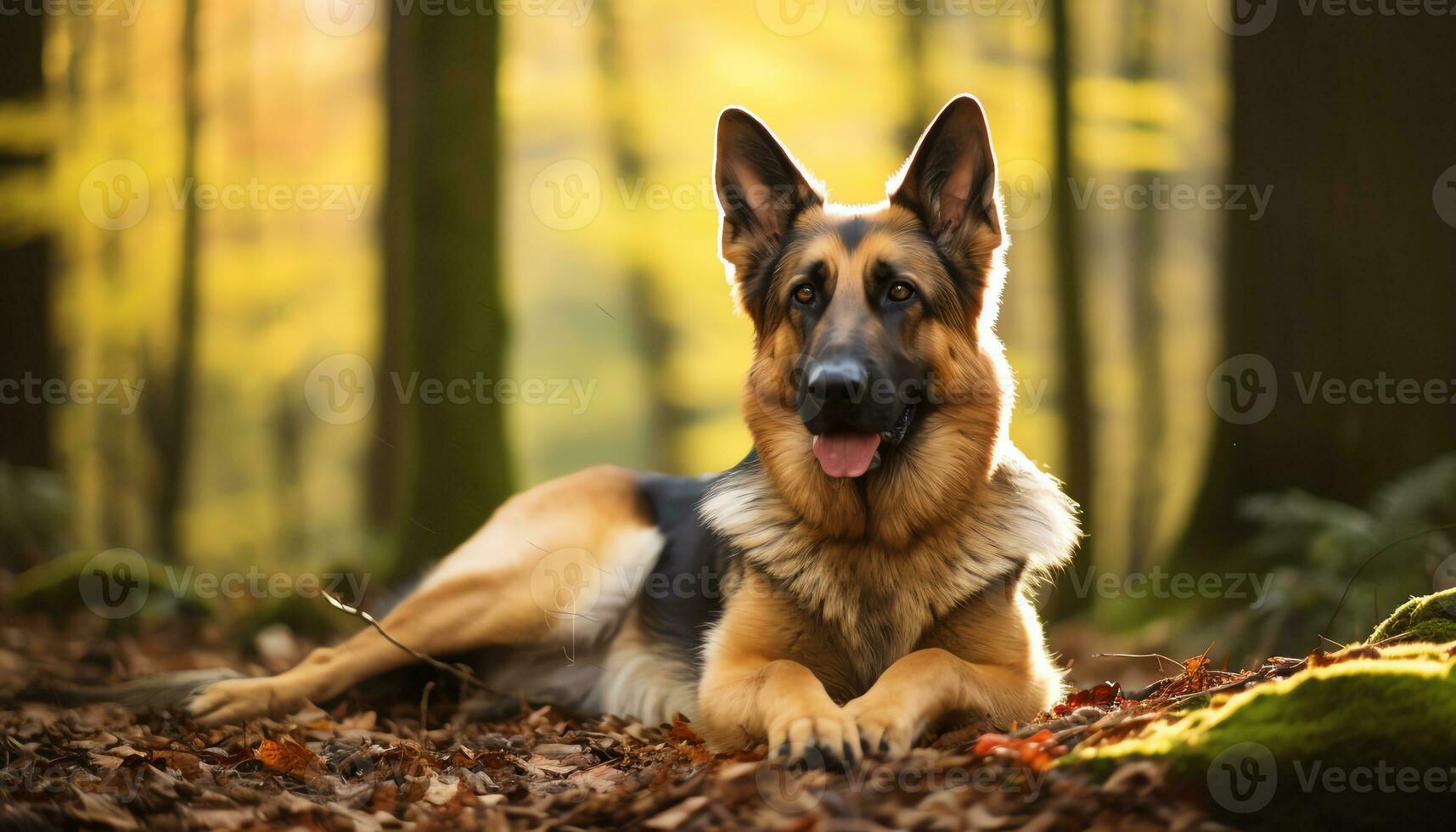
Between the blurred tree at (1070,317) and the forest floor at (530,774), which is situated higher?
the blurred tree at (1070,317)

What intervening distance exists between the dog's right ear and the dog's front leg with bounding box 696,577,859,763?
1.36 metres

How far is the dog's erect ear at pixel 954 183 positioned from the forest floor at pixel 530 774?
1.90 meters

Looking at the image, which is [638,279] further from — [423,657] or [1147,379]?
[423,657]

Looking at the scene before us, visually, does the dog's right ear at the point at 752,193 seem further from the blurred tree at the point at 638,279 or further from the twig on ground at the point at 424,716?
the blurred tree at the point at 638,279

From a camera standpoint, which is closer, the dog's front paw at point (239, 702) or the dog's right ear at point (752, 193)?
the dog's right ear at point (752, 193)

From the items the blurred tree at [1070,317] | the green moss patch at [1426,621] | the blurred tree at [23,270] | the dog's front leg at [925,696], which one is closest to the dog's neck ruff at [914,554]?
the dog's front leg at [925,696]

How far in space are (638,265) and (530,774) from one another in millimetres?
11100

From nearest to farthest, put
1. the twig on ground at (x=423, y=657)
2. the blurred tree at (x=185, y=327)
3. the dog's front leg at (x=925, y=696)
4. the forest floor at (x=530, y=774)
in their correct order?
1. the forest floor at (x=530, y=774)
2. the dog's front leg at (x=925, y=696)
3. the twig on ground at (x=423, y=657)
4. the blurred tree at (x=185, y=327)

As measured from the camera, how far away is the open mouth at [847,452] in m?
3.90

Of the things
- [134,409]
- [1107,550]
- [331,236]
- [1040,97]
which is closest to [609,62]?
[331,236]

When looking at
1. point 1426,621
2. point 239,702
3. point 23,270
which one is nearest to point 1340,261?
point 1426,621

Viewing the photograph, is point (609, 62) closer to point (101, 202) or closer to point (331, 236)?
point (331, 236)

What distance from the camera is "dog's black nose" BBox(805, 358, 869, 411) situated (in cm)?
371

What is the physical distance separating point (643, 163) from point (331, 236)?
17.1 feet
